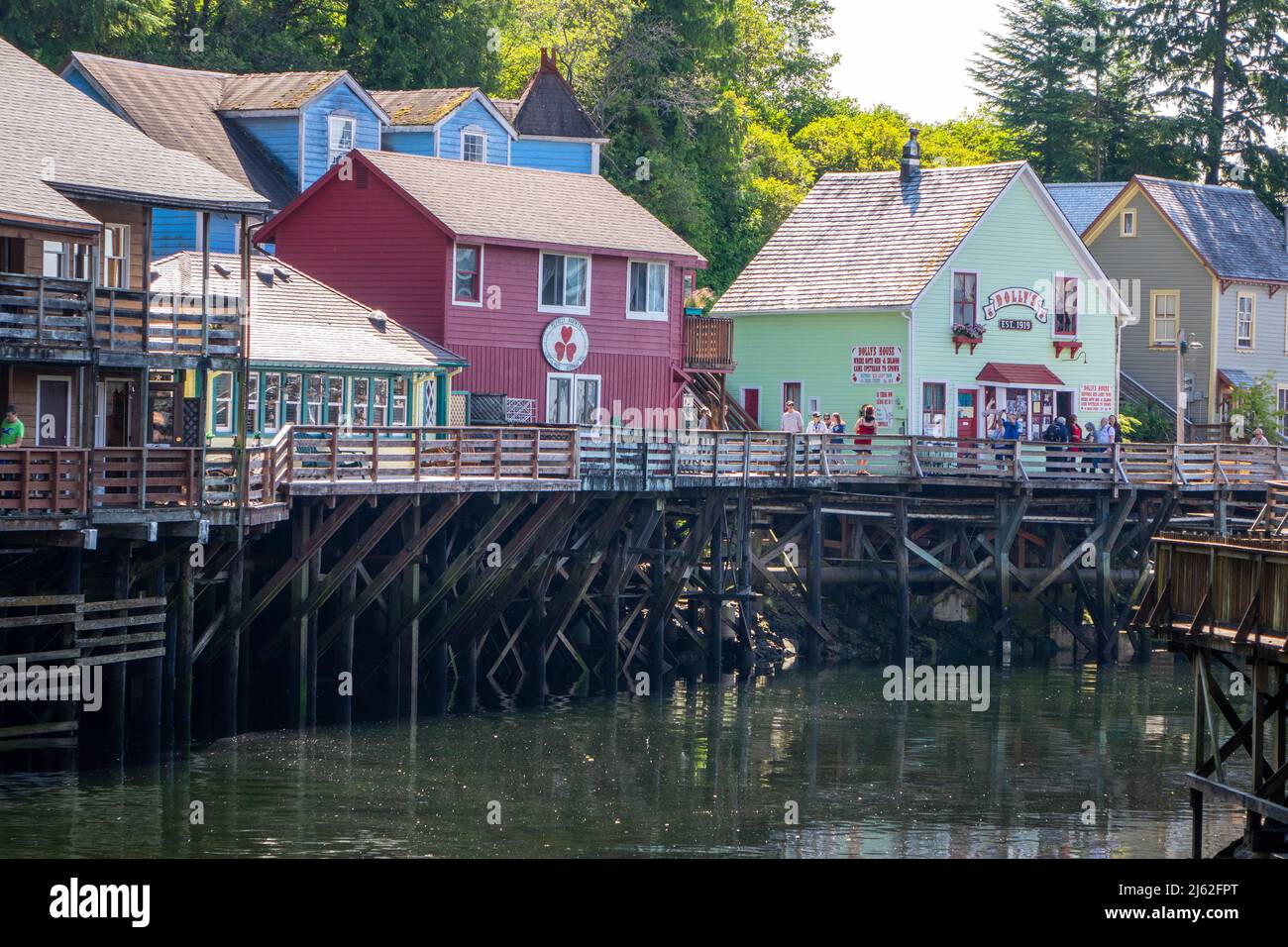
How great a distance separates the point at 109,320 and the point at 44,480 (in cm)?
289

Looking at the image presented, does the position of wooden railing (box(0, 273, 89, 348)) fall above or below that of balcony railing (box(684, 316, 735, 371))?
below

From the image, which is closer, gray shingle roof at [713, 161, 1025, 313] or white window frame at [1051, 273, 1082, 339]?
gray shingle roof at [713, 161, 1025, 313]

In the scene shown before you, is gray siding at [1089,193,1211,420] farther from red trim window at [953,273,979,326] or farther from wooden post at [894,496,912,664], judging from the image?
wooden post at [894,496,912,664]

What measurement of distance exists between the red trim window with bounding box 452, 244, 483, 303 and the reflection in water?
8.83 m

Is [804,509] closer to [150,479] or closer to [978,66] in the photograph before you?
[150,479]

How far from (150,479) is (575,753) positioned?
24.1ft

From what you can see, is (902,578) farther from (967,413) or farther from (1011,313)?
(1011,313)

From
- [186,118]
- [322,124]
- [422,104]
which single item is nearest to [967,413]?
[422,104]

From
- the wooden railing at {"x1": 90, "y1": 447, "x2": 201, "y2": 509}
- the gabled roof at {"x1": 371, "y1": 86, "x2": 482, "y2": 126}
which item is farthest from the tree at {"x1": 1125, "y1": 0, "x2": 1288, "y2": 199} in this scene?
the wooden railing at {"x1": 90, "y1": 447, "x2": 201, "y2": 509}

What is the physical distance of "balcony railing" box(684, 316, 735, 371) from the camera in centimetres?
4719

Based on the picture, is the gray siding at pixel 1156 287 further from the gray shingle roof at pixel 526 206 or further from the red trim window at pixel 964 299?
the gray shingle roof at pixel 526 206

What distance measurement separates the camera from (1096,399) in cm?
5278

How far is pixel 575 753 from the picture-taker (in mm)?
32625

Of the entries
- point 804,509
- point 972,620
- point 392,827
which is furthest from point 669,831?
point 972,620
